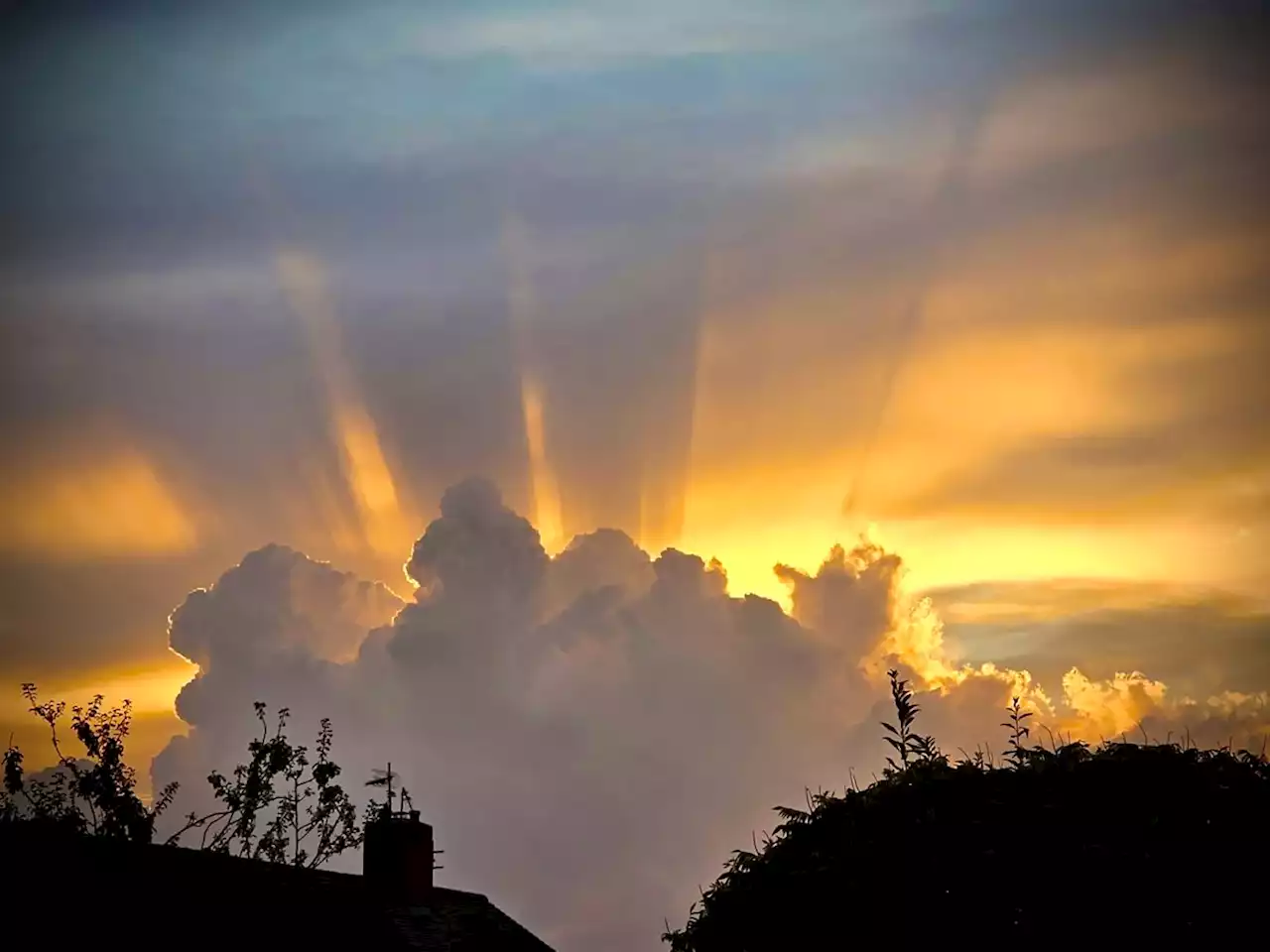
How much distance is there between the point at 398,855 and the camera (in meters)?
34.1

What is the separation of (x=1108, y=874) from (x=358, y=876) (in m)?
17.3

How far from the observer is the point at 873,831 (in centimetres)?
2977

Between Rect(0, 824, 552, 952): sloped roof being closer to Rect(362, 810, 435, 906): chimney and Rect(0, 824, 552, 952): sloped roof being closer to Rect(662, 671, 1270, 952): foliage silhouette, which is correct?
Rect(362, 810, 435, 906): chimney

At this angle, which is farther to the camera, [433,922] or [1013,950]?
[433,922]

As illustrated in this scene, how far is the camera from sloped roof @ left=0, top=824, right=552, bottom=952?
80.9 ft

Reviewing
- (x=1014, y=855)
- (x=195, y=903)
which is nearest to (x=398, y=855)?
(x=195, y=903)

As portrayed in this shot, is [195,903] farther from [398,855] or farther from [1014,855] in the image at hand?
[1014,855]

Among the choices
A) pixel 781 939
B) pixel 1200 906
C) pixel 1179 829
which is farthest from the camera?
pixel 781 939

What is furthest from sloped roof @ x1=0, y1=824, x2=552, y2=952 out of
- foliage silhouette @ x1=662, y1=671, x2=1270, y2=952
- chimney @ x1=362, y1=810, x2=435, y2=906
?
foliage silhouette @ x1=662, y1=671, x2=1270, y2=952

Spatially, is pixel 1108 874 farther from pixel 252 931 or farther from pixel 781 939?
pixel 252 931

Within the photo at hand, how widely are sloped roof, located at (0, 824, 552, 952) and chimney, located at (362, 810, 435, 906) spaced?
67 cm

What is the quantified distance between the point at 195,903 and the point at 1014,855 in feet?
50.7

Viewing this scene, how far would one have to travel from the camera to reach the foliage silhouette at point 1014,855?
84.2 ft

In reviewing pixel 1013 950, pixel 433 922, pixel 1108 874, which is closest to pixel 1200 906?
pixel 1108 874
